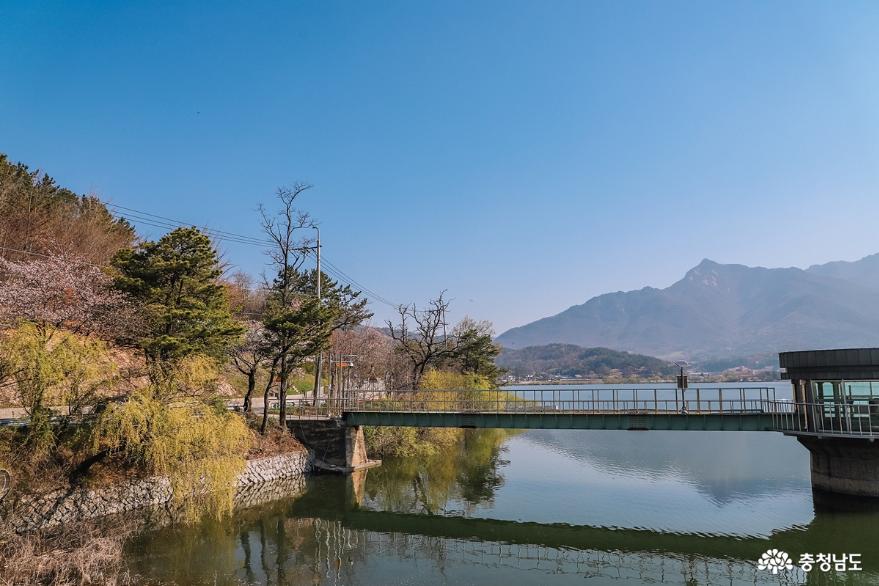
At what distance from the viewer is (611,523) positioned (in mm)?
23688

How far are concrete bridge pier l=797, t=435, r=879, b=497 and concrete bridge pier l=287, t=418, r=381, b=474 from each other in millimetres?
23789

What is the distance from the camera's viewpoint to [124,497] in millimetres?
23219

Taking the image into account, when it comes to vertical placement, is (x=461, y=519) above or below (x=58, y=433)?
below

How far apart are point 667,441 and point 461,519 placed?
32.4 metres

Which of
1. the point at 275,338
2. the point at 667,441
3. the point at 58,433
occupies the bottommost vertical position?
the point at 667,441

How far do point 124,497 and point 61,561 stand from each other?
8.62 m

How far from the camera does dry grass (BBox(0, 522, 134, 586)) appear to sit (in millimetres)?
14508

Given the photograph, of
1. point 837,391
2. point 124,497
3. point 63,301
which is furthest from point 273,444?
point 837,391

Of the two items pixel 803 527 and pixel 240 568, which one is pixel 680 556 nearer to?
pixel 803 527

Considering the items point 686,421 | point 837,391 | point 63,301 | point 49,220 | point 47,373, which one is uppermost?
point 49,220

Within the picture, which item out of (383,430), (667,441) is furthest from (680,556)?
(667,441)

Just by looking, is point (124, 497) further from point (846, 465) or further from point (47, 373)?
point (846, 465)

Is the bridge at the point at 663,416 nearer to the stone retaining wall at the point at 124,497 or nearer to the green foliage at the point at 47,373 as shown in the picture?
the stone retaining wall at the point at 124,497
